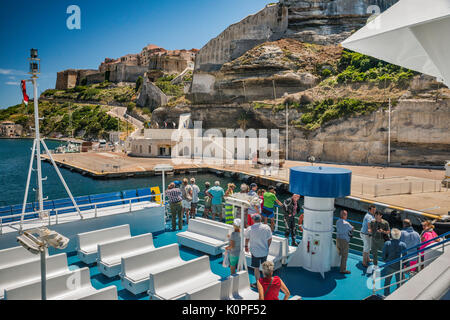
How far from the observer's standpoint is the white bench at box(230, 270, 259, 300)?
17.8 feet

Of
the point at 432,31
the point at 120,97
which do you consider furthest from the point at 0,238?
the point at 120,97

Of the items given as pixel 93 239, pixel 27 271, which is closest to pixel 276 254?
pixel 93 239

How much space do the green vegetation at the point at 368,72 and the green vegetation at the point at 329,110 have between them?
12.6ft

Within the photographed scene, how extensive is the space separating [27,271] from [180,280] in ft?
9.14

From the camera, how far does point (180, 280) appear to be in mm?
5996

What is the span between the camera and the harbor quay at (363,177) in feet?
60.6

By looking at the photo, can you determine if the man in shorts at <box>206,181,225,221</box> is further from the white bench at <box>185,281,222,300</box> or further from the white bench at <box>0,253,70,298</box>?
the white bench at <box>185,281,222,300</box>

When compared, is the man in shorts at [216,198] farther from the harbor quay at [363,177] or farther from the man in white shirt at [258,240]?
the harbor quay at [363,177]

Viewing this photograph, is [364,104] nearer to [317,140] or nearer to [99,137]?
Answer: [317,140]

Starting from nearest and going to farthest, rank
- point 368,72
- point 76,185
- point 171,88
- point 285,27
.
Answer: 1. point 76,185
2. point 368,72
3. point 285,27
4. point 171,88

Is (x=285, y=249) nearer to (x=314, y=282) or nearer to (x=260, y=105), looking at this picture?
(x=314, y=282)

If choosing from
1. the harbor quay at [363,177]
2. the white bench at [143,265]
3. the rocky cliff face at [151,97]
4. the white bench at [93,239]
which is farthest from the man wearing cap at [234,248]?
the rocky cliff face at [151,97]

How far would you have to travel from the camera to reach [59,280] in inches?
217

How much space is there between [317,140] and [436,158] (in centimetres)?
1177
